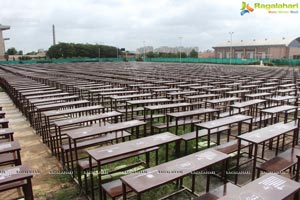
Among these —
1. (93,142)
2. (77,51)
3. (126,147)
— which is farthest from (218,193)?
(77,51)

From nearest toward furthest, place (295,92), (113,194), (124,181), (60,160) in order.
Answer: (124,181)
(113,194)
(60,160)
(295,92)

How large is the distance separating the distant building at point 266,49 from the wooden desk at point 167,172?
5606cm

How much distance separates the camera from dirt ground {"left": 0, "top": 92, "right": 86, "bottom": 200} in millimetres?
3713

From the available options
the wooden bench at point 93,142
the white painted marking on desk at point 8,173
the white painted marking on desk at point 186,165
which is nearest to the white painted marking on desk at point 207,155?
the white painted marking on desk at point 186,165

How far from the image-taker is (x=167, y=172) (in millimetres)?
2619

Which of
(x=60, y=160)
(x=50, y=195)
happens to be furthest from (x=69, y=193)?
(x=60, y=160)

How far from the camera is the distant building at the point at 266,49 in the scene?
51906mm

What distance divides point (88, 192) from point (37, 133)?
3.63 m

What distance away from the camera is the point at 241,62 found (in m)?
41.4

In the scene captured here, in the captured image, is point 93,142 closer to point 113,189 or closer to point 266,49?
point 113,189

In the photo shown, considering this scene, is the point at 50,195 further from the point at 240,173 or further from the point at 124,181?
the point at 240,173

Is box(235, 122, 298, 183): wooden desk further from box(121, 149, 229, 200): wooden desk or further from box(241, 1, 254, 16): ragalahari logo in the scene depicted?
box(241, 1, 254, 16): ragalahari logo

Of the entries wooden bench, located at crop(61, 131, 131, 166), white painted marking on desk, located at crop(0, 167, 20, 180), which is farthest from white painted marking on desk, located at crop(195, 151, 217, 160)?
white painted marking on desk, located at crop(0, 167, 20, 180)

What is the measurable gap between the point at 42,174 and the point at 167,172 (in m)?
2.78
